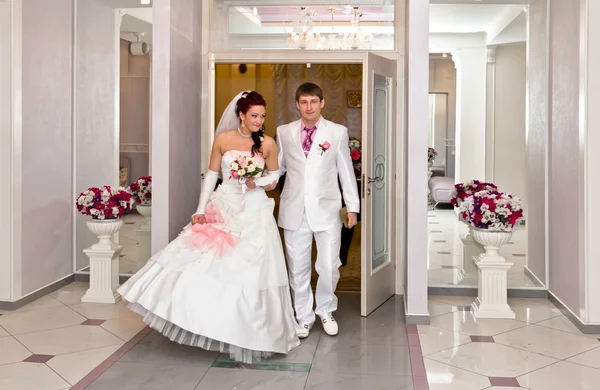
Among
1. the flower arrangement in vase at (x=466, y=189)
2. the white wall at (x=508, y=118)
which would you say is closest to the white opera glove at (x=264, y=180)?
the flower arrangement in vase at (x=466, y=189)

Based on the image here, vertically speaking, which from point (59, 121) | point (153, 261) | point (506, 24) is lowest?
point (153, 261)

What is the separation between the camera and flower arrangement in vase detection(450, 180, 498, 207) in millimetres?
6246

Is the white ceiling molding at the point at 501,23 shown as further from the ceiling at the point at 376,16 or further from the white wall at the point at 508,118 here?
the white wall at the point at 508,118

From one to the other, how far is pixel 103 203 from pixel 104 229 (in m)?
0.23

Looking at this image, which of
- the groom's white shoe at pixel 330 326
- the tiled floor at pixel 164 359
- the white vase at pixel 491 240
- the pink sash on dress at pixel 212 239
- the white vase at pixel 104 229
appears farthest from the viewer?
the white vase at pixel 104 229

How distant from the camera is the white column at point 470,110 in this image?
629 cm

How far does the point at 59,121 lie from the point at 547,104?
4.42m

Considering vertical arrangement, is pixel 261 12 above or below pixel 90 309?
above

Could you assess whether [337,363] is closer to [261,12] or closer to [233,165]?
[233,165]

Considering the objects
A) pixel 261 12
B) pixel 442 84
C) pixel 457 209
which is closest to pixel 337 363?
pixel 457 209

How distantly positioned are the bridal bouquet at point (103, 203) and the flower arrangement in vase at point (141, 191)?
0.25m

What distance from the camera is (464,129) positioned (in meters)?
6.32

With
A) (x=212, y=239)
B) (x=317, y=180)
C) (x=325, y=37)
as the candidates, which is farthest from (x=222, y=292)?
(x=325, y=37)

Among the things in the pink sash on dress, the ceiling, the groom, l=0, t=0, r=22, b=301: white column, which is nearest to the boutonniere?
the groom
